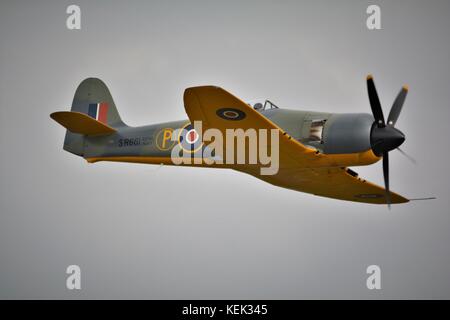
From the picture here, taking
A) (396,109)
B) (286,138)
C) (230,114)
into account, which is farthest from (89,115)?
(396,109)

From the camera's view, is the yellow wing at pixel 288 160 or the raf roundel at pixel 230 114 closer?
the yellow wing at pixel 288 160

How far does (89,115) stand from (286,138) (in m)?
7.45

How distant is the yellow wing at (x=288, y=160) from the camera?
9.83 meters

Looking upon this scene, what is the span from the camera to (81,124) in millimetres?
13875

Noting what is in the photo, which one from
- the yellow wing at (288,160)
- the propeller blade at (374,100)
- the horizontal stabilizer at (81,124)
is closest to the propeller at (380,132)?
the propeller blade at (374,100)

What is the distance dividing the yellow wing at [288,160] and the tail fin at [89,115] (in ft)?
14.4

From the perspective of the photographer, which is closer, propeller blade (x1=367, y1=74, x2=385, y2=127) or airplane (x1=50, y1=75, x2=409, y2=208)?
airplane (x1=50, y1=75, x2=409, y2=208)

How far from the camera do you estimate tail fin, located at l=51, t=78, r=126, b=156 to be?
1386 cm

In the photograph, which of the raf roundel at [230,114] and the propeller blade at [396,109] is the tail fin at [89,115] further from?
the propeller blade at [396,109]

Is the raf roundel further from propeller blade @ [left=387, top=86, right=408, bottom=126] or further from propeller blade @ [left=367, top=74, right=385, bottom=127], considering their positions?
propeller blade @ [left=387, top=86, right=408, bottom=126]

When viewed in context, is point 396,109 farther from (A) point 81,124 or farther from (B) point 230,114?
(A) point 81,124

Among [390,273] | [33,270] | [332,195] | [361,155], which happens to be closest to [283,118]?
[361,155]

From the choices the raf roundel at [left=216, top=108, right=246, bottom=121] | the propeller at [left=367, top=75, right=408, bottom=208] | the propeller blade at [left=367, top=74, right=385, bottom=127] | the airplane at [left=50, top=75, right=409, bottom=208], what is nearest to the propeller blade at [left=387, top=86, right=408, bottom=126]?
the airplane at [left=50, top=75, right=409, bottom=208]

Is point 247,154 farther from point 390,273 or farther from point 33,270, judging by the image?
point 33,270
